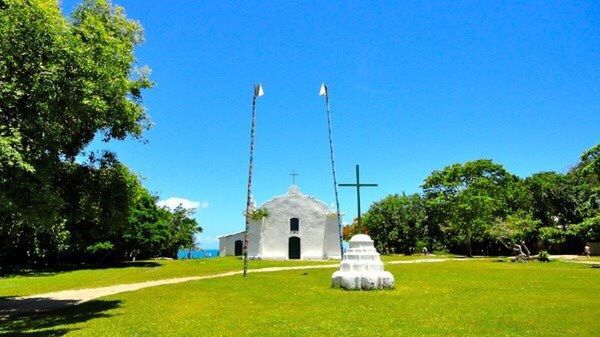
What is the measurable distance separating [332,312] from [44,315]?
9262 millimetres

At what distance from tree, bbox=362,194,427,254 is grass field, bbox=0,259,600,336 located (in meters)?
46.9

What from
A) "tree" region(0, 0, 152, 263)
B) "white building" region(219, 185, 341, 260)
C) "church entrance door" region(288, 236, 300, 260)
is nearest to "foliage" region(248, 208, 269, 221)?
"white building" region(219, 185, 341, 260)

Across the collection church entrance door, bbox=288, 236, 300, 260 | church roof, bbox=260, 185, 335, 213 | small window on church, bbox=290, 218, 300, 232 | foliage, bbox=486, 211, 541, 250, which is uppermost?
church roof, bbox=260, 185, 335, 213

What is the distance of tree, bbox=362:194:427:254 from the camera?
224 ft

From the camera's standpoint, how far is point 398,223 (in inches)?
2709

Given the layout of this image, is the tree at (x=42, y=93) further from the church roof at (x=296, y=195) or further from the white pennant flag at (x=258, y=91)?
the church roof at (x=296, y=195)

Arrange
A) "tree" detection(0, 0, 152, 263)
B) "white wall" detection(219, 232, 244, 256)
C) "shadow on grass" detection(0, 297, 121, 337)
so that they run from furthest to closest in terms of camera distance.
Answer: "white wall" detection(219, 232, 244, 256) < "shadow on grass" detection(0, 297, 121, 337) < "tree" detection(0, 0, 152, 263)

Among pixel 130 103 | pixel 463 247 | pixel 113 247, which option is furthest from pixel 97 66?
pixel 463 247

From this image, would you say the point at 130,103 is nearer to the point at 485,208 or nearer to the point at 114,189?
the point at 114,189

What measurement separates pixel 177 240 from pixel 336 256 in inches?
693

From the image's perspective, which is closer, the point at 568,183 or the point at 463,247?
the point at 568,183

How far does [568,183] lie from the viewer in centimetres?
5931

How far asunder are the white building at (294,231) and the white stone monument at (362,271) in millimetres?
31791

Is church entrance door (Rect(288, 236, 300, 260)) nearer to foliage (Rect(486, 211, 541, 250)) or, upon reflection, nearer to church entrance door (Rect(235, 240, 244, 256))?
church entrance door (Rect(235, 240, 244, 256))
